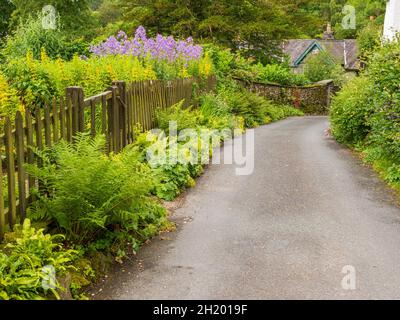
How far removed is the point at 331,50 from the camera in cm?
5303

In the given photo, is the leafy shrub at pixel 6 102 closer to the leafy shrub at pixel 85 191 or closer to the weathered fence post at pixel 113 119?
the leafy shrub at pixel 85 191

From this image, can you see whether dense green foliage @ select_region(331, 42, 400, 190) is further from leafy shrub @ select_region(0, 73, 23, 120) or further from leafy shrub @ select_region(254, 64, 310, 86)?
leafy shrub @ select_region(254, 64, 310, 86)

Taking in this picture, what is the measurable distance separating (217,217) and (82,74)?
3611mm

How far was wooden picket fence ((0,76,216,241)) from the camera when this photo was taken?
5250 mm

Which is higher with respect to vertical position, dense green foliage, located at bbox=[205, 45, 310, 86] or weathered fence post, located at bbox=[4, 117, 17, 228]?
dense green foliage, located at bbox=[205, 45, 310, 86]

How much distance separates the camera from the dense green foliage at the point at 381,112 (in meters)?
9.47

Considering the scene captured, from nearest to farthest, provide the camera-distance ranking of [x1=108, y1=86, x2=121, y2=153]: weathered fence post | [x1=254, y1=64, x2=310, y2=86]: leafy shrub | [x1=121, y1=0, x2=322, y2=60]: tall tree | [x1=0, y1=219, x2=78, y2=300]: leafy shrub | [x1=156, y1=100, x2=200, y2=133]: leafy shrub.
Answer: [x1=0, y1=219, x2=78, y2=300]: leafy shrub → [x1=108, y1=86, x2=121, y2=153]: weathered fence post → [x1=156, y1=100, x2=200, y2=133]: leafy shrub → [x1=121, y1=0, x2=322, y2=60]: tall tree → [x1=254, y1=64, x2=310, y2=86]: leafy shrub

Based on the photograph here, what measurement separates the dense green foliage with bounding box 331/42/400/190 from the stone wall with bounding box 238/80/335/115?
627 inches

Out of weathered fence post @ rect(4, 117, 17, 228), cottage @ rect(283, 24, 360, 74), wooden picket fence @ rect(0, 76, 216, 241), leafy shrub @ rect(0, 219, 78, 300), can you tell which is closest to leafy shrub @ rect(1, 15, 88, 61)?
wooden picket fence @ rect(0, 76, 216, 241)

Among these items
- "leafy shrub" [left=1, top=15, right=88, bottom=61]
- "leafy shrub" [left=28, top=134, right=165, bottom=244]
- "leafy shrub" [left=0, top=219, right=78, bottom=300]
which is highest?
"leafy shrub" [left=1, top=15, right=88, bottom=61]

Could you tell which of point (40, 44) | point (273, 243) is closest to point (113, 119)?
point (273, 243)

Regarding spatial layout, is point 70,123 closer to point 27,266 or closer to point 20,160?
point 20,160

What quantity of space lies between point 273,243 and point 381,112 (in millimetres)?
4949

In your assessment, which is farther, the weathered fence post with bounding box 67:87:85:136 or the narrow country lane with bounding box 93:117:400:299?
the weathered fence post with bounding box 67:87:85:136
